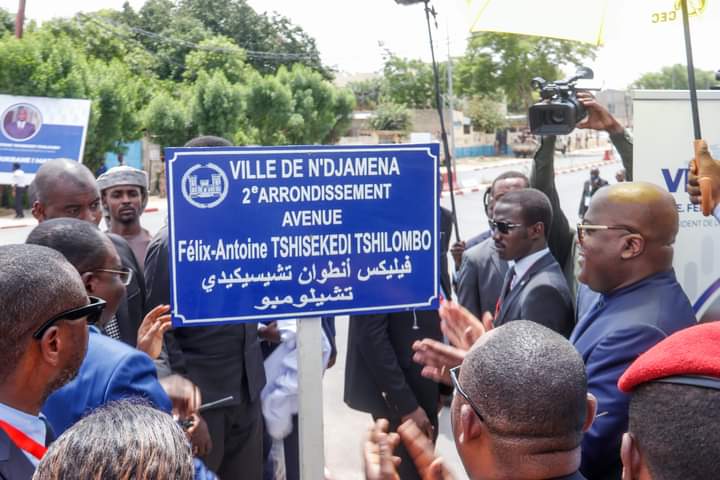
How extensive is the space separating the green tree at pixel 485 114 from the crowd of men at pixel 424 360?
4930 cm

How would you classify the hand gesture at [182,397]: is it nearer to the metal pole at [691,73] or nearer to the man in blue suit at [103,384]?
the man in blue suit at [103,384]

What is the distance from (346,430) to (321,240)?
3120 millimetres

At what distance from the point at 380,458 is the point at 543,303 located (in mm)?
1595

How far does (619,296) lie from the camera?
2658mm

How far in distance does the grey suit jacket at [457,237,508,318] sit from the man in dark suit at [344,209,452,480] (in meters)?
0.48

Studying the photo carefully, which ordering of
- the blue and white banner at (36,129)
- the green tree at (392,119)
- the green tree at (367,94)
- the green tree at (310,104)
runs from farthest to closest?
1. the green tree at (367,94)
2. the green tree at (392,119)
3. the green tree at (310,104)
4. the blue and white banner at (36,129)

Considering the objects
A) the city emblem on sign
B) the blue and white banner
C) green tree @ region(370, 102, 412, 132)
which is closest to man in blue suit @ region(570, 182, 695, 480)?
the city emblem on sign

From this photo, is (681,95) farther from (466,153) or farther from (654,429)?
(466,153)

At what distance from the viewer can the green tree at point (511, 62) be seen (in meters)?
46.5

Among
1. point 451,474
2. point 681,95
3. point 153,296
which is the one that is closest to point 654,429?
point 451,474

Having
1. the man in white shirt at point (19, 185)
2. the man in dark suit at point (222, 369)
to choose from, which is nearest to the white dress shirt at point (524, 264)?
the man in dark suit at point (222, 369)

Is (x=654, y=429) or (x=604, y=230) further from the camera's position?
(x=604, y=230)

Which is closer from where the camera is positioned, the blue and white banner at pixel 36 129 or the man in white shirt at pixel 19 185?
the blue and white banner at pixel 36 129

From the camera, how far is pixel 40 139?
49.3ft
